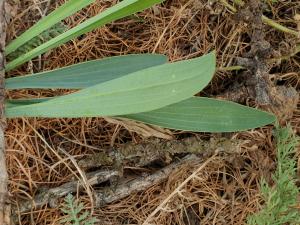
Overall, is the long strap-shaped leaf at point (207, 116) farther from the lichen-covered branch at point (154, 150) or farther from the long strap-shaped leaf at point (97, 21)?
the long strap-shaped leaf at point (97, 21)

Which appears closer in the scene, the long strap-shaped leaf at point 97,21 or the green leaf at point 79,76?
the long strap-shaped leaf at point 97,21

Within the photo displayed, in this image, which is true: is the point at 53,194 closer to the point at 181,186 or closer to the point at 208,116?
the point at 181,186

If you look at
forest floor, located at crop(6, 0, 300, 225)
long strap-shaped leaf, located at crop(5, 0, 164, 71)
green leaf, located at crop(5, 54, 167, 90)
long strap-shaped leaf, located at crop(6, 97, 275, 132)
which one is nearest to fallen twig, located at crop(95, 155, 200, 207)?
forest floor, located at crop(6, 0, 300, 225)

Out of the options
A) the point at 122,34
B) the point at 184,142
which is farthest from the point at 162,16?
the point at 184,142

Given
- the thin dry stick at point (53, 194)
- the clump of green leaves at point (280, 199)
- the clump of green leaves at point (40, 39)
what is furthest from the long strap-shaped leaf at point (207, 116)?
the clump of green leaves at point (40, 39)

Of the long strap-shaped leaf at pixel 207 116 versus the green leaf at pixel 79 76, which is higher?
the green leaf at pixel 79 76

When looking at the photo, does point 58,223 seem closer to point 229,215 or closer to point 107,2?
point 229,215
